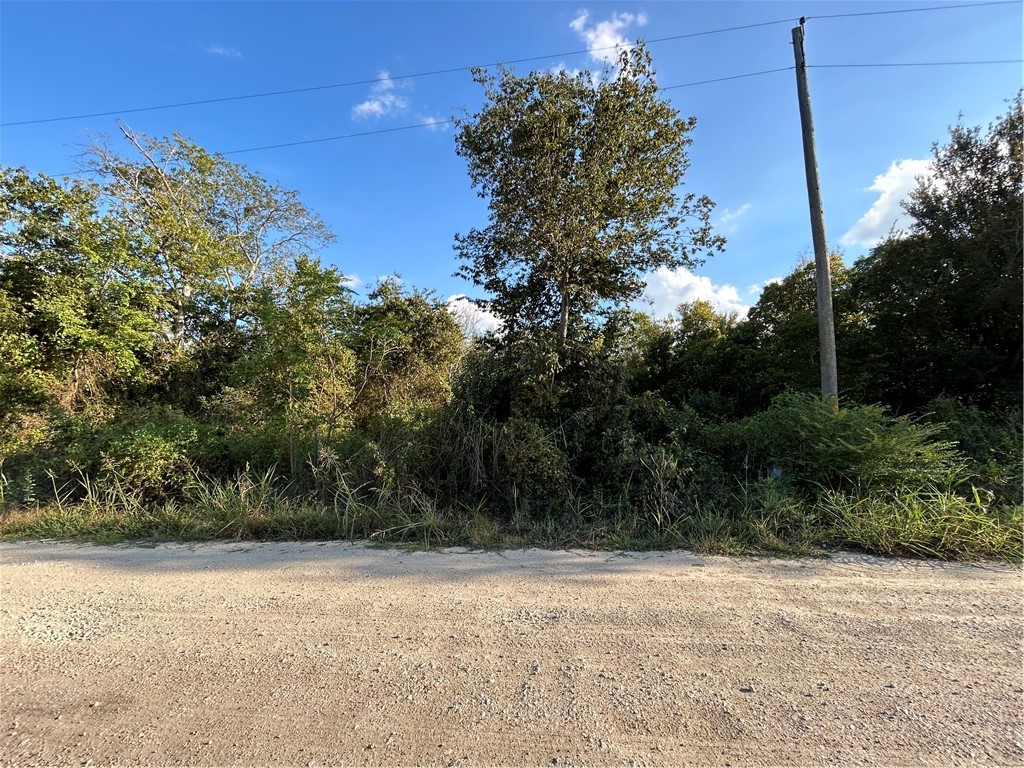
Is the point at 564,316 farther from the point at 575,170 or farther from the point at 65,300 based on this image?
the point at 65,300

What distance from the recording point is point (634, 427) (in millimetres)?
6066

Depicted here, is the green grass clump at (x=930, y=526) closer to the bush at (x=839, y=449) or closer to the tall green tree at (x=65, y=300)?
the bush at (x=839, y=449)

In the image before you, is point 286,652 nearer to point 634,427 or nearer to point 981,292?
point 634,427

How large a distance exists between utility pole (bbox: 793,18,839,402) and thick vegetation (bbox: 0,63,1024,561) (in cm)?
74

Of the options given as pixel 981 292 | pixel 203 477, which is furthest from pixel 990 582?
pixel 981 292

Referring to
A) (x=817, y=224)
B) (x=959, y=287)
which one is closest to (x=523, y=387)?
(x=817, y=224)

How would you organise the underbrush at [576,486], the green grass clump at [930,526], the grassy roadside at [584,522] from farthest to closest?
the underbrush at [576,486] → the grassy roadside at [584,522] → the green grass clump at [930,526]

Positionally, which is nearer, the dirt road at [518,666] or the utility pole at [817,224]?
the dirt road at [518,666]

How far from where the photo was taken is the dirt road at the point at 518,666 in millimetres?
1675

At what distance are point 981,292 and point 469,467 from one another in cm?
1172

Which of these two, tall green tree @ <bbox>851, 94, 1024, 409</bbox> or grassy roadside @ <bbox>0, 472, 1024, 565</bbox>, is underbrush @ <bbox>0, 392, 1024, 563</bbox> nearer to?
grassy roadside @ <bbox>0, 472, 1024, 565</bbox>

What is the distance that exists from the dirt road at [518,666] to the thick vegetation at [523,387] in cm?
106

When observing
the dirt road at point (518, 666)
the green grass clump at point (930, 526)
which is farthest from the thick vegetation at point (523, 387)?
the dirt road at point (518, 666)

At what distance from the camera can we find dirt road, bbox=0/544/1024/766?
1.67 metres
